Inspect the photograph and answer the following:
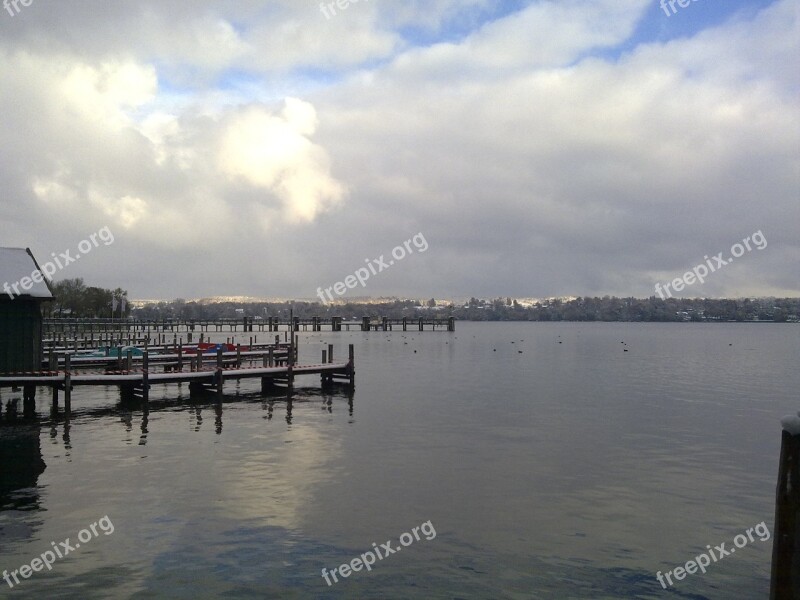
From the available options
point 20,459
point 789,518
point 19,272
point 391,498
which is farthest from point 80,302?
point 789,518

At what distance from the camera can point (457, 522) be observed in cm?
1598

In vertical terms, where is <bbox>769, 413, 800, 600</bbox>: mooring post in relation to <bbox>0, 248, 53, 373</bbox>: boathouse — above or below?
below

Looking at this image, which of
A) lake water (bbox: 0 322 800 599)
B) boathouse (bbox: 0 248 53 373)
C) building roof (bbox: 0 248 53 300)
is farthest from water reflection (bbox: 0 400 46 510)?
building roof (bbox: 0 248 53 300)

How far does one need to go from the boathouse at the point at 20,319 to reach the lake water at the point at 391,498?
10.2 ft

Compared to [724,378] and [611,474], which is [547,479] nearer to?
[611,474]

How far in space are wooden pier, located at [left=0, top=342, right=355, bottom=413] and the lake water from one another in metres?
1.44

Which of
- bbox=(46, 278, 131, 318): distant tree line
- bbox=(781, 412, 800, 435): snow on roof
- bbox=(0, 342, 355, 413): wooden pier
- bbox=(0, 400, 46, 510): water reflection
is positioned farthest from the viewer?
bbox=(46, 278, 131, 318): distant tree line

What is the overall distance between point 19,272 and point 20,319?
2827 mm

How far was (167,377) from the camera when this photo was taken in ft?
114

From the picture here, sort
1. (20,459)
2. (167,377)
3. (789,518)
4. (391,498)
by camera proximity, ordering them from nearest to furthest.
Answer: (789,518) < (391,498) < (20,459) < (167,377)

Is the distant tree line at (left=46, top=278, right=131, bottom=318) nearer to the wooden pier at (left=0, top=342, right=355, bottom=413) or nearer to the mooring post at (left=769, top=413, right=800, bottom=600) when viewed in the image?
the wooden pier at (left=0, top=342, right=355, bottom=413)

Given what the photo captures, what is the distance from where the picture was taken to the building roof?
3052 cm

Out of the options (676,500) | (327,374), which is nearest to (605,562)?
(676,500)

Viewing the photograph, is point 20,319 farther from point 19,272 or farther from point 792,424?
point 792,424
